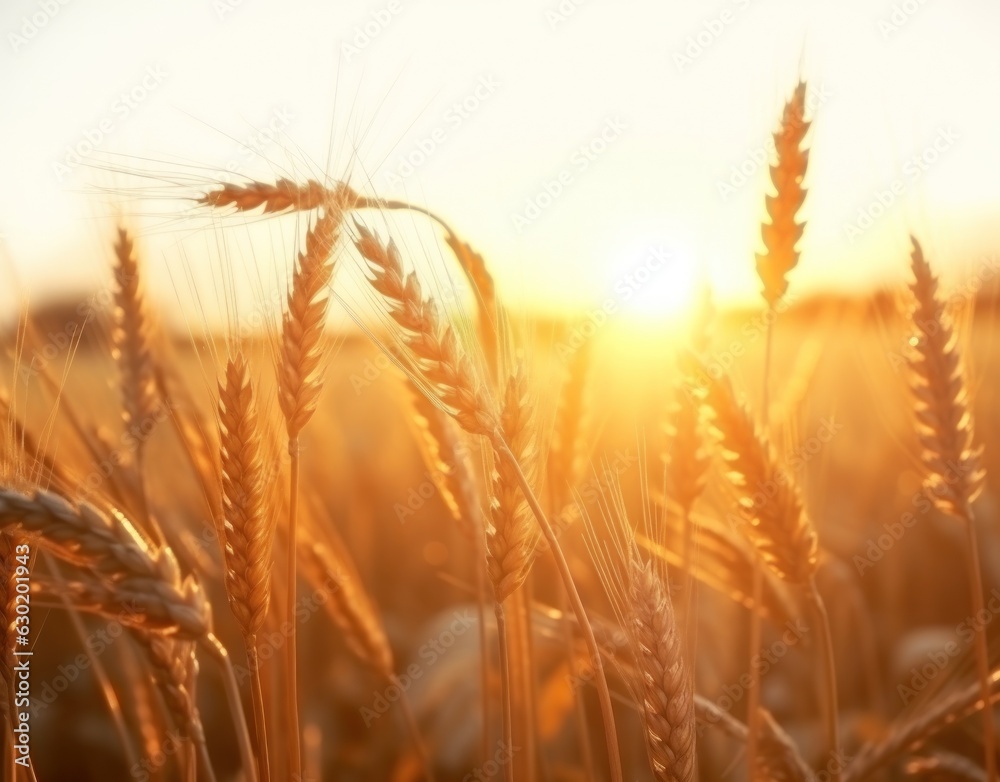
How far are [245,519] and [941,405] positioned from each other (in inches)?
56.2

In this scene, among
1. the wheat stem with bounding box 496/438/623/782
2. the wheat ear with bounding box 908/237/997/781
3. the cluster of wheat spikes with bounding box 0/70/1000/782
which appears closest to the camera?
the wheat stem with bounding box 496/438/623/782

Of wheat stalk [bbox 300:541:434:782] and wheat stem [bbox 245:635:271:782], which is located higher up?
wheat stem [bbox 245:635:271:782]

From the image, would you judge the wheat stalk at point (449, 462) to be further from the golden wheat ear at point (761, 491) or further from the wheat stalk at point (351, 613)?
the golden wheat ear at point (761, 491)

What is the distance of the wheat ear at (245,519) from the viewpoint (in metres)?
1.15

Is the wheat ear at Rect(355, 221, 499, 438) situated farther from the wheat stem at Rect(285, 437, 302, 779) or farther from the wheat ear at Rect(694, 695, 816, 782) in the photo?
the wheat ear at Rect(694, 695, 816, 782)

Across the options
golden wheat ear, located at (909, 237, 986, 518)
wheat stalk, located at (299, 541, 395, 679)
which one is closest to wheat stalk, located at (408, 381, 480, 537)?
wheat stalk, located at (299, 541, 395, 679)

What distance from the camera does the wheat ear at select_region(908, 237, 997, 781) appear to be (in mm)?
1493

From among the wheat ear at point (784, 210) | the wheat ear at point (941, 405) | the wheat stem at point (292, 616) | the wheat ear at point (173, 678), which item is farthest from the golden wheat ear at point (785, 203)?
the wheat ear at point (173, 678)

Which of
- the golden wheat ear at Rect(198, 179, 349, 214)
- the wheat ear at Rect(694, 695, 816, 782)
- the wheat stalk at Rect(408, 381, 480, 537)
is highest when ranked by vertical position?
the golden wheat ear at Rect(198, 179, 349, 214)

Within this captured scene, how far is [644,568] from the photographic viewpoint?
1.16m

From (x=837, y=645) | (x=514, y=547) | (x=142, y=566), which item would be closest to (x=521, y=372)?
(x=514, y=547)

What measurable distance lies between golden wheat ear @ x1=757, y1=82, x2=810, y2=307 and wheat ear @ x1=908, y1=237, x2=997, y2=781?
27 centimetres

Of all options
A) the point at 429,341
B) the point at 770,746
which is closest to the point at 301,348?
the point at 429,341

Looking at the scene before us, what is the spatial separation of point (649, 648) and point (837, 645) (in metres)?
2.48
